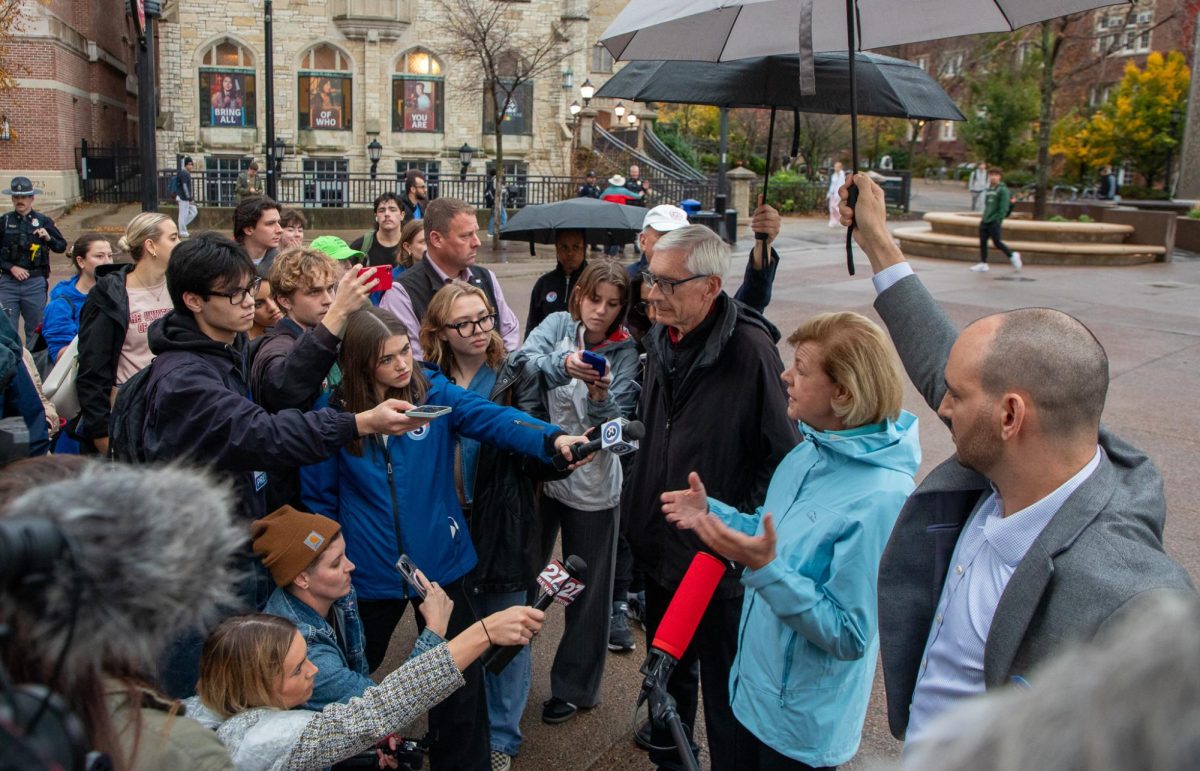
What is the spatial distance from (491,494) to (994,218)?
1841cm

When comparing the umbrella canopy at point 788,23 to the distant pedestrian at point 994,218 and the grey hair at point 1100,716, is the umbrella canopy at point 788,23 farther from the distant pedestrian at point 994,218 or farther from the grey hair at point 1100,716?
the distant pedestrian at point 994,218

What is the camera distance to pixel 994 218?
19844 mm

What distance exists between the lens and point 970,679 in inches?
80.7

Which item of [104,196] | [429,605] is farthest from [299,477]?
[104,196]

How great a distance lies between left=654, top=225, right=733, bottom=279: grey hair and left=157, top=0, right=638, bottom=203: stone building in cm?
3004

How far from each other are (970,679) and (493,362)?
2.65 meters

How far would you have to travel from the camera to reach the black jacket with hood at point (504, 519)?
393 cm

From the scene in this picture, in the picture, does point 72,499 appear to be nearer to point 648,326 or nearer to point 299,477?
point 299,477

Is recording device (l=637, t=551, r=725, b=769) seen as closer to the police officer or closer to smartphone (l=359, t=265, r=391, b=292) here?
smartphone (l=359, t=265, r=391, b=292)

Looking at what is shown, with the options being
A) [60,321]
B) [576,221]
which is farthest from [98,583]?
[60,321]

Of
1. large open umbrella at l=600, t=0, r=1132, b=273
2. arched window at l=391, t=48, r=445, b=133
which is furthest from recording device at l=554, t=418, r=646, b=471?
arched window at l=391, t=48, r=445, b=133

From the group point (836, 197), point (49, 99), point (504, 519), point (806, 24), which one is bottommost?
point (504, 519)

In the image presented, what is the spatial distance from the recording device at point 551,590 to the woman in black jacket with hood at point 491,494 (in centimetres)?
110

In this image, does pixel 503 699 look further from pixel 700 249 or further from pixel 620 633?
pixel 700 249
